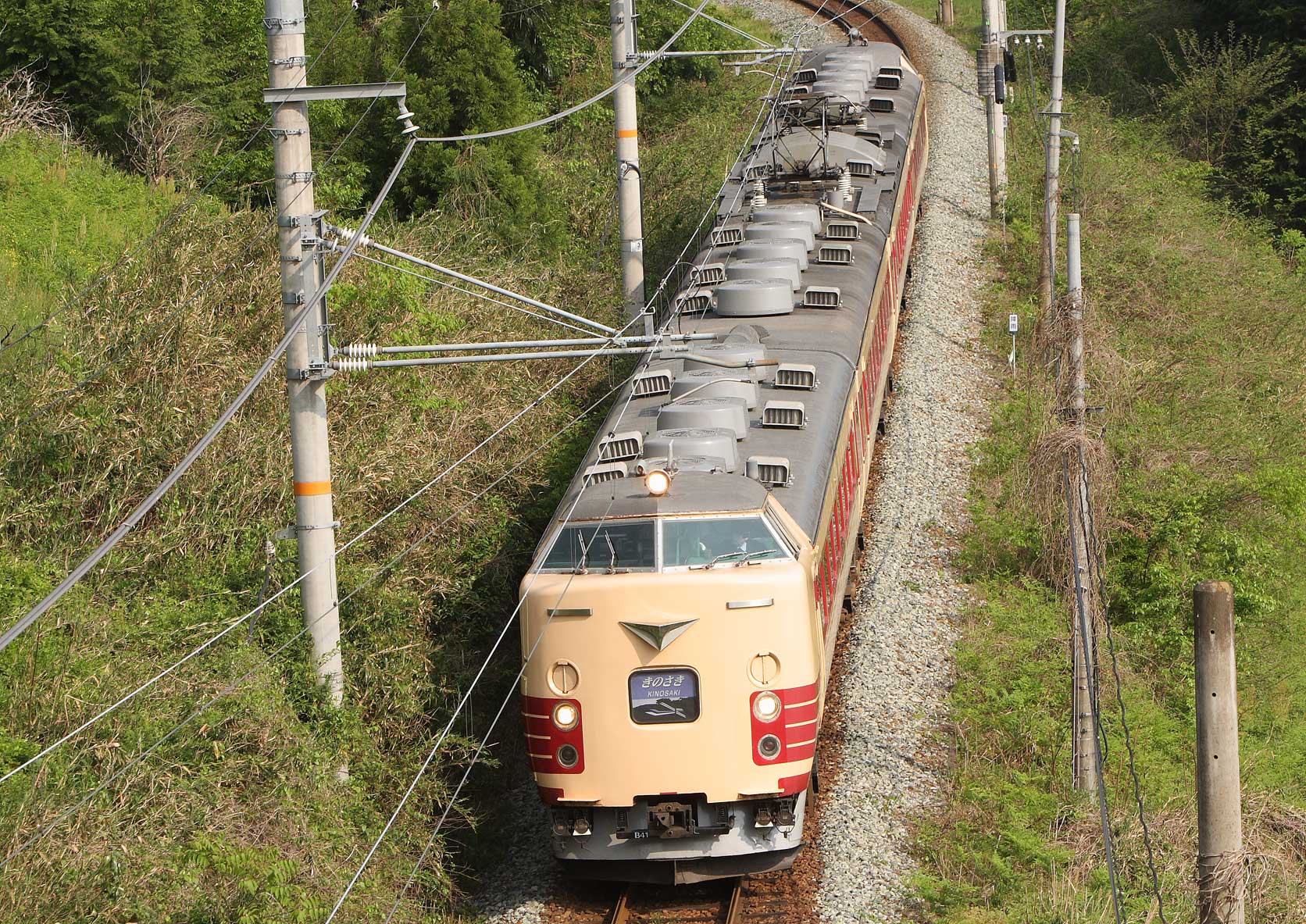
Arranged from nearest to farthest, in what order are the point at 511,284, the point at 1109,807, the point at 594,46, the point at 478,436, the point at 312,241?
the point at 312,241
the point at 1109,807
the point at 478,436
the point at 511,284
the point at 594,46

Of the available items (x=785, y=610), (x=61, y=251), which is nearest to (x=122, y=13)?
(x=61, y=251)

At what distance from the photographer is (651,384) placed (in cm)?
1473

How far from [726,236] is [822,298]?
9.61 feet

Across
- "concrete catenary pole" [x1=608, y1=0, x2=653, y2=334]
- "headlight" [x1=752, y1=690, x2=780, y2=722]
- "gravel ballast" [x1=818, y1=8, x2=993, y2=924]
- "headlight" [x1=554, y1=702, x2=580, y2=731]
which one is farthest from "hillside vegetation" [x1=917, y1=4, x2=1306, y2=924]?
"concrete catenary pole" [x1=608, y1=0, x2=653, y2=334]

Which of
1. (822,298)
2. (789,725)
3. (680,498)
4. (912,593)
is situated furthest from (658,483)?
(912,593)

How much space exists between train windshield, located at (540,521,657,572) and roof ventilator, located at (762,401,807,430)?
8.06 ft

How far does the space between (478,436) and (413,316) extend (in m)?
2.11

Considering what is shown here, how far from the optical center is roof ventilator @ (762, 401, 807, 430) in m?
13.5

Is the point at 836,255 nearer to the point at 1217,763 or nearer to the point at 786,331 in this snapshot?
the point at 786,331

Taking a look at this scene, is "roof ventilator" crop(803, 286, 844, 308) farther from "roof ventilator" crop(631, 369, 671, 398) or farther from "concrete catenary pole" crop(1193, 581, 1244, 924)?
"concrete catenary pole" crop(1193, 581, 1244, 924)

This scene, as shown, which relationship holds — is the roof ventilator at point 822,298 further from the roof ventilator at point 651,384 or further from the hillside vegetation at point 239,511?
the hillside vegetation at point 239,511

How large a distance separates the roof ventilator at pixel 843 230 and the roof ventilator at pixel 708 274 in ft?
6.58

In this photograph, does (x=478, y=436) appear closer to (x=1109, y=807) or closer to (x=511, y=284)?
(x=511, y=284)

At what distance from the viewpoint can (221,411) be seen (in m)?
15.8
